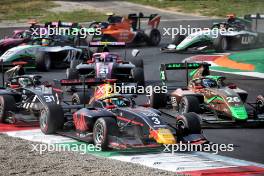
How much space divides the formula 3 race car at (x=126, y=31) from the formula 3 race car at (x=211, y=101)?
1494cm

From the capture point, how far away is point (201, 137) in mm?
17422

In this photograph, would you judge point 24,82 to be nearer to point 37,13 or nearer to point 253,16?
point 253,16

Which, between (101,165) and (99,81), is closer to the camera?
(101,165)

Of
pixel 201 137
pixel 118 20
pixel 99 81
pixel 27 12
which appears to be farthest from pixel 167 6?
pixel 201 137

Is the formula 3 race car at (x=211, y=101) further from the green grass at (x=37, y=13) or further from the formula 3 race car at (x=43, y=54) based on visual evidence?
the green grass at (x=37, y=13)

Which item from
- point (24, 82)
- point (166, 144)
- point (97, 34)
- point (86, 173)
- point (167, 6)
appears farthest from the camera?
point (167, 6)

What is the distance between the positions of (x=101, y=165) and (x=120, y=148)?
145 centimetres

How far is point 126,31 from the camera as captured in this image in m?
38.2

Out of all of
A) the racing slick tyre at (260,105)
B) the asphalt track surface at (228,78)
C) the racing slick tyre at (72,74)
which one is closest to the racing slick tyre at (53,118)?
the asphalt track surface at (228,78)

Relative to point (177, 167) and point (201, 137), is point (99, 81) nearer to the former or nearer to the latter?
point (201, 137)

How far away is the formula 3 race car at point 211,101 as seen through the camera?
Result: 66.6ft

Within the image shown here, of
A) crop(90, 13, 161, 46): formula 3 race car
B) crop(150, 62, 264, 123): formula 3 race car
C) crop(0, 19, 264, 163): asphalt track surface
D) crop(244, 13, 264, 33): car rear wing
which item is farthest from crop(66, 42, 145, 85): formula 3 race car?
crop(244, 13, 264, 33): car rear wing

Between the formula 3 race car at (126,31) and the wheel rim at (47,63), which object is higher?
the formula 3 race car at (126,31)

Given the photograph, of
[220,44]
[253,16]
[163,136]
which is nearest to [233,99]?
[163,136]
